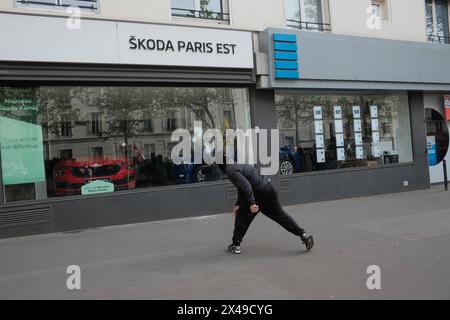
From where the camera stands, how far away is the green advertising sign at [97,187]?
9016 millimetres

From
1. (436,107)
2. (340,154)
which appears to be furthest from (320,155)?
(436,107)

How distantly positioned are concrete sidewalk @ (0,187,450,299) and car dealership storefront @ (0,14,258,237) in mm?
558

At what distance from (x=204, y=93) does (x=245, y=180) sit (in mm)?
4562

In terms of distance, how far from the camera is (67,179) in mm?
8922

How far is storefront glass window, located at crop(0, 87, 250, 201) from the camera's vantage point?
841 centimetres

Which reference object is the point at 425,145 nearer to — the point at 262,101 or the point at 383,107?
the point at 383,107

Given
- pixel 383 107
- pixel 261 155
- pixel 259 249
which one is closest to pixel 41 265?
pixel 259 249

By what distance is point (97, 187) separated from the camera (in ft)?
29.9

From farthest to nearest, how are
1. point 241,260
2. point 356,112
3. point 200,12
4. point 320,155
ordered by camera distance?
point 356,112 → point 320,155 → point 200,12 → point 241,260

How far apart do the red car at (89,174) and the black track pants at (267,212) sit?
3.77 metres

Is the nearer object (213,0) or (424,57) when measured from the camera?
(213,0)

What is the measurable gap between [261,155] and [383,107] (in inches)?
179

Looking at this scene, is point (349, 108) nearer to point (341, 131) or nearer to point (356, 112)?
point (356, 112)

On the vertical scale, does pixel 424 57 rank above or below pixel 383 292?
above
